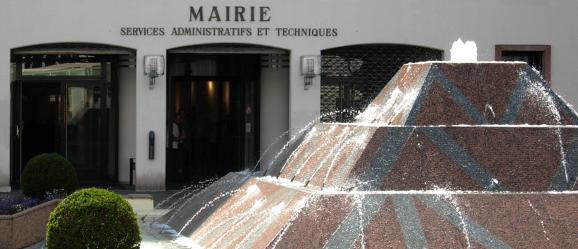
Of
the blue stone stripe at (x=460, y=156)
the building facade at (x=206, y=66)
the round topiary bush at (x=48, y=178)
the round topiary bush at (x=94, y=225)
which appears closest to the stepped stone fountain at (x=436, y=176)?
the blue stone stripe at (x=460, y=156)

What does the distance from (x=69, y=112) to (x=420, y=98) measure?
51.7 ft

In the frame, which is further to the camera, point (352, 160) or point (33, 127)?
point (33, 127)

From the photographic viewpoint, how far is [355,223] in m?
13.0

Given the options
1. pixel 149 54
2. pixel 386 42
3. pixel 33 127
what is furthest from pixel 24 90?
pixel 386 42

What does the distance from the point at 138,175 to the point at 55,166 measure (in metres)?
7.35

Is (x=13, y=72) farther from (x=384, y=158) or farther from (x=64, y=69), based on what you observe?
(x=384, y=158)

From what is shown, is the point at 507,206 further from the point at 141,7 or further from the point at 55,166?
the point at 141,7

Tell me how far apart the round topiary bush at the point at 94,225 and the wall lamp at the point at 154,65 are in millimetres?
13634

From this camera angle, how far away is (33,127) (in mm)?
28516

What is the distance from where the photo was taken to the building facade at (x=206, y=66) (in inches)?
1069

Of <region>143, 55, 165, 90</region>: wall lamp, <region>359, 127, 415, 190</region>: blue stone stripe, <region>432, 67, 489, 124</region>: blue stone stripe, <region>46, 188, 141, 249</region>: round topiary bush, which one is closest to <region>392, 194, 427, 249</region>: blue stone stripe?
<region>359, 127, 415, 190</region>: blue stone stripe

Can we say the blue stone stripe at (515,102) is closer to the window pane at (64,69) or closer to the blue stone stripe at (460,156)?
the blue stone stripe at (460,156)

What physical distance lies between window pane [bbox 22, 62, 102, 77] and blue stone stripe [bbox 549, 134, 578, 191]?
648 inches

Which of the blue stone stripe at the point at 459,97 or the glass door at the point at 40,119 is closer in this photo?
the blue stone stripe at the point at 459,97
